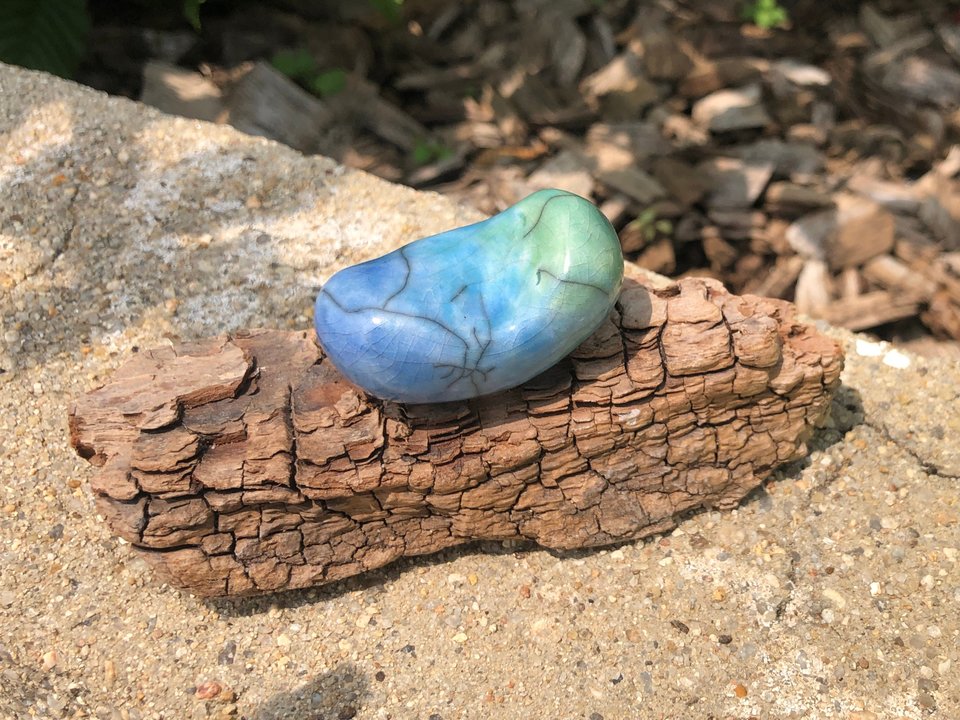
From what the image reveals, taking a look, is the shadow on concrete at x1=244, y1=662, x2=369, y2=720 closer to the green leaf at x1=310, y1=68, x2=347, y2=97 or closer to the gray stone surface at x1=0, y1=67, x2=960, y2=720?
the gray stone surface at x1=0, y1=67, x2=960, y2=720

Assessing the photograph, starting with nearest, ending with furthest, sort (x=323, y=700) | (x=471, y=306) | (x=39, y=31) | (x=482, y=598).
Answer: (x=471, y=306) → (x=323, y=700) → (x=482, y=598) → (x=39, y=31)

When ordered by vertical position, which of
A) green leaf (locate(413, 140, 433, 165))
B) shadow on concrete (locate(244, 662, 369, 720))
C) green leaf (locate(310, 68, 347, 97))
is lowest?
green leaf (locate(413, 140, 433, 165))

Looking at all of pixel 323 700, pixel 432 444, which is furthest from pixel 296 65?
pixel 323 700

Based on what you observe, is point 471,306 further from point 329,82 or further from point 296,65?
point 296,65

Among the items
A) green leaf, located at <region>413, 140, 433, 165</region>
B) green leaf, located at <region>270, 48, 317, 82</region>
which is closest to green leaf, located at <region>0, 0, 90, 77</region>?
green leaf, located at <region>270, 48, 317, 82</region>

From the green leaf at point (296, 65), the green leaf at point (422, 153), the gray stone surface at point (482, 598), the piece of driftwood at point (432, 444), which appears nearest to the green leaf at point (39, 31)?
the green leaf at point (296, 65)

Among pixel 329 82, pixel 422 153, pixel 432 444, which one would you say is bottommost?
pixel 422 153
